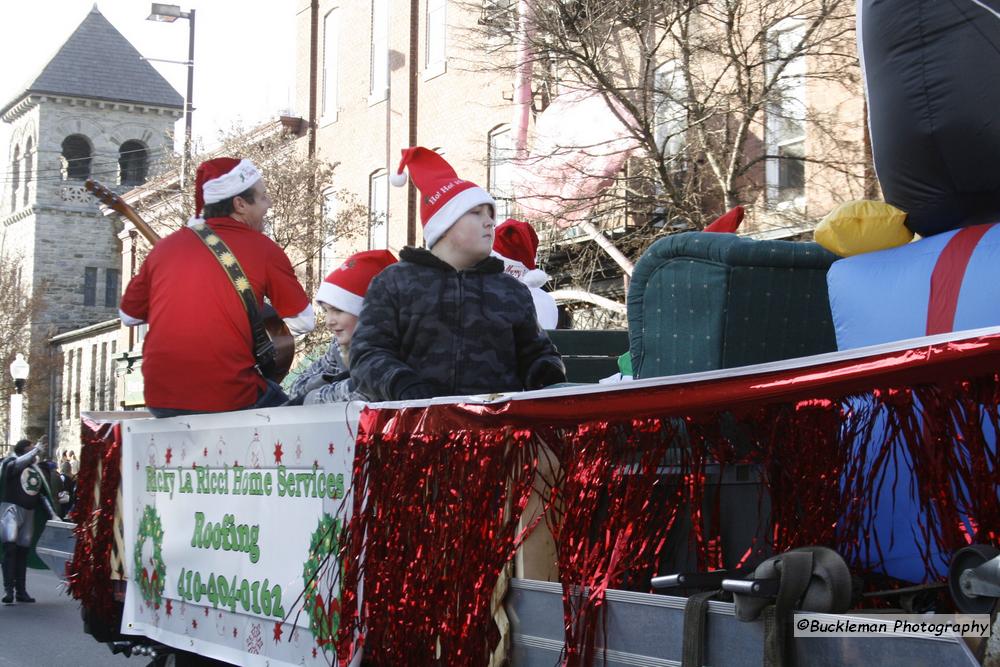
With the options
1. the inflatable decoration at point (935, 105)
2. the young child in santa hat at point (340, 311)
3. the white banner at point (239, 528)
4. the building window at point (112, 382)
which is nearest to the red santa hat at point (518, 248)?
the young child in santa hat at point (340, 311)

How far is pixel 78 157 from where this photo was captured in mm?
65438

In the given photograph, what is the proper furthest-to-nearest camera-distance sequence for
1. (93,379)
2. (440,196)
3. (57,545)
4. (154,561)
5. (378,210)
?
(93,379)
(378,210)
(57,545)
(154,561)
(440,196)

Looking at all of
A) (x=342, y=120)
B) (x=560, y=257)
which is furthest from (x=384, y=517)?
(x=342, y=120)

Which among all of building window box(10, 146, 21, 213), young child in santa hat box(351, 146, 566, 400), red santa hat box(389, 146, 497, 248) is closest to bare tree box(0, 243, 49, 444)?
building window box(10, 146, 21, 213)

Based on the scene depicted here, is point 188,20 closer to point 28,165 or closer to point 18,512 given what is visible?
point 18,512

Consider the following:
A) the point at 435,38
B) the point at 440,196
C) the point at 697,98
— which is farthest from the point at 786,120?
the point at 440,196

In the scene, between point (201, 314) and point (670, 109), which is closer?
point (201, 314)

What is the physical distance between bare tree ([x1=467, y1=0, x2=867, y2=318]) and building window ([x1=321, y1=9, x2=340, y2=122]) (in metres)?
13.5

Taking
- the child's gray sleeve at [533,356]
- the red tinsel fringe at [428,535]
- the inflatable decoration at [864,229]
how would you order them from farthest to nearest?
the child's gray sleeve at [533,356] → the inflatable decoration at [864,229] → the red tinsel fringe at [428,535]

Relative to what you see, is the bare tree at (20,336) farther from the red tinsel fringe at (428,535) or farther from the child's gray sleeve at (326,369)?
the red tinsel fringe at (428,535)

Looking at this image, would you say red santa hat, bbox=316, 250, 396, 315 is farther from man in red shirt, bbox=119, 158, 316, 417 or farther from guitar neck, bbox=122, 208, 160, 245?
guitar neck, bbox=122, 208, 160, 245

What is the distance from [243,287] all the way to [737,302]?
2222mm

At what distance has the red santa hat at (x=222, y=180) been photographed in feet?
18.4

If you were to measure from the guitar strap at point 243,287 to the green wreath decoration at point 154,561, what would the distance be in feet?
2.66
